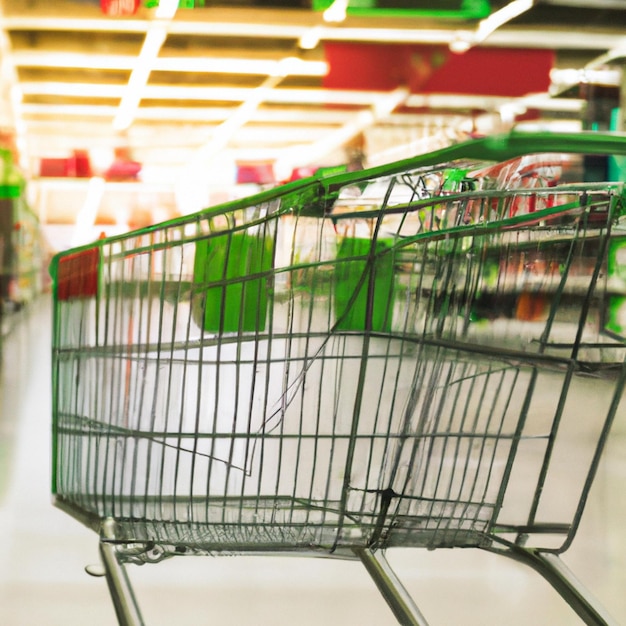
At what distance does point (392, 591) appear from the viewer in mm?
1043

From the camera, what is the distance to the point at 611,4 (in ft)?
23.6

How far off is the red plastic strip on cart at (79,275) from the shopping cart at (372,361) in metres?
0.11

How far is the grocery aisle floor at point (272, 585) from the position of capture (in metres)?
1.54

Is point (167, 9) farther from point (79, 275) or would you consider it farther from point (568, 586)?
point (568, 586)

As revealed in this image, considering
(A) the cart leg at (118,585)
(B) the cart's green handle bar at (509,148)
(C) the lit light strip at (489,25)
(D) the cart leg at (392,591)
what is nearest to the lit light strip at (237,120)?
(C) the lit light strip at (489,25)

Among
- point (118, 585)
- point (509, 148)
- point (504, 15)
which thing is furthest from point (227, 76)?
point (509, 148)

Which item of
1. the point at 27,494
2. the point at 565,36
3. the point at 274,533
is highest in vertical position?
the point at 565,36

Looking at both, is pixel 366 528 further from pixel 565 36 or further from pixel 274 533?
pixel 565 36

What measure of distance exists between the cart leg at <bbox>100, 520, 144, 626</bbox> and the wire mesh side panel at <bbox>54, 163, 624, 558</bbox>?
0.15ft

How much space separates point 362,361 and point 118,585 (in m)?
0.49

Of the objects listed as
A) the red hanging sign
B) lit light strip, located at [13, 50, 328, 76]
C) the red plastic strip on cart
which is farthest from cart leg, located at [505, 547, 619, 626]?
lit light strip, located at [13, 50, 328, 76]

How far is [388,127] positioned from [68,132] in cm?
344

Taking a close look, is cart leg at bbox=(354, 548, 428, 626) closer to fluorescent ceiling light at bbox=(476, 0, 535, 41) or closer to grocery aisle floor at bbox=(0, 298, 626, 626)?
grocery aisle floor at bbox=(0, 298, 626, 626)

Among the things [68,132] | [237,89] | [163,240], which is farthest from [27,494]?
[68,132]
